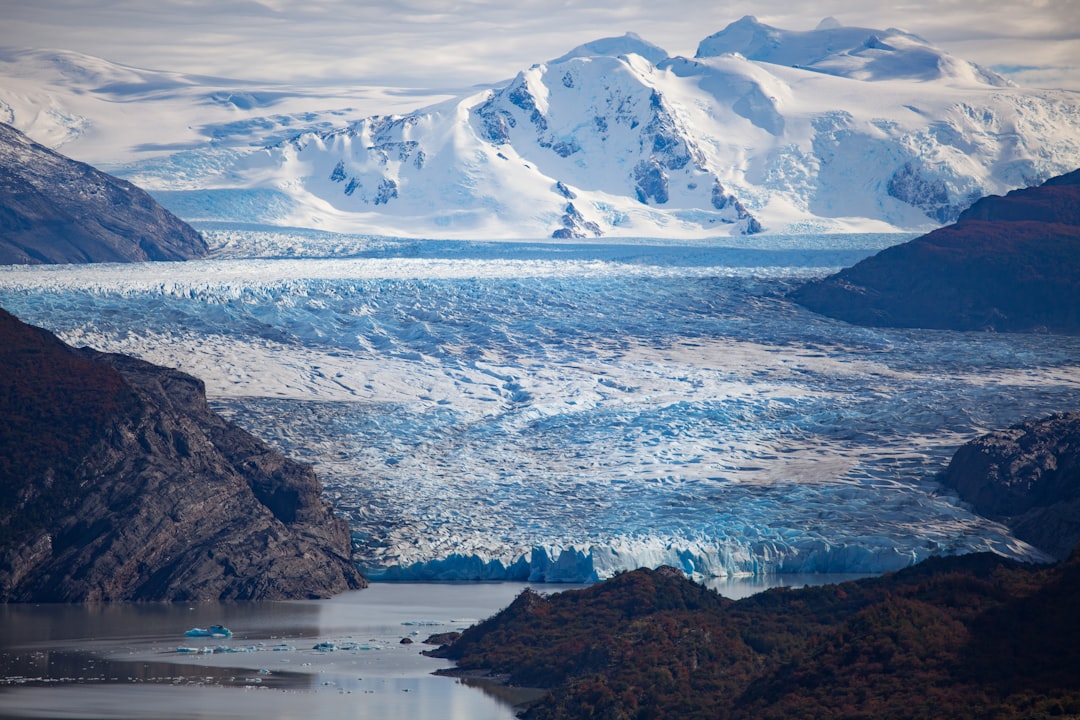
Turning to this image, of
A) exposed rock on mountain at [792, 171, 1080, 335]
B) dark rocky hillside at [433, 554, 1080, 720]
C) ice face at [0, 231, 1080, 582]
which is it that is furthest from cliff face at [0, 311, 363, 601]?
exposed rock on mountain at [792, 171, 1080, 335]

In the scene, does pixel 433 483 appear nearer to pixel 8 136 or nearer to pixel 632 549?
pixel 632 549

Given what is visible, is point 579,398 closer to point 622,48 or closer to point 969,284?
point 969,284

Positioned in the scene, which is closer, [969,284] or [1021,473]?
[1021,473]

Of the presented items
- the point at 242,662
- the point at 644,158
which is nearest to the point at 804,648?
the point at 242,662

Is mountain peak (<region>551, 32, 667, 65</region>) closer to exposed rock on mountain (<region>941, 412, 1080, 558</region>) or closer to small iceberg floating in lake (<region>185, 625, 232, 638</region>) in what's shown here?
exposed rock on mountain (<region>941, 412, 1080, 558</region>)

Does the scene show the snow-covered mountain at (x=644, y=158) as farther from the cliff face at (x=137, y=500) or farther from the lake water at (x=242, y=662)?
the lake water at (x=242, y=662)

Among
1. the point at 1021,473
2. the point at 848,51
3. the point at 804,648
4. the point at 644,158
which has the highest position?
the point at 848,51
